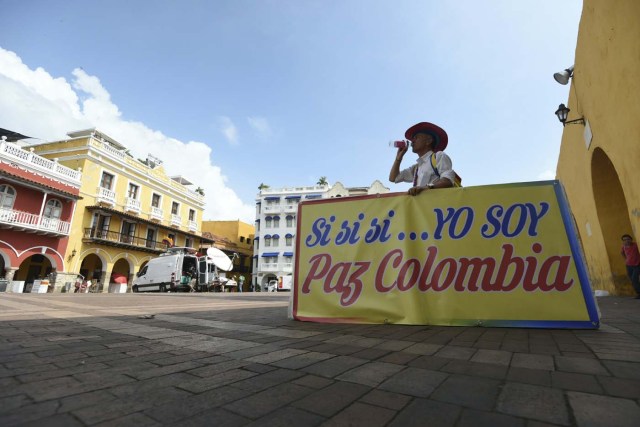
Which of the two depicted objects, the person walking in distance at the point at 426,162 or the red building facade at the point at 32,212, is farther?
the red building facade at the point at 32,212

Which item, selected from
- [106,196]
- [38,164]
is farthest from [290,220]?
[38,164]

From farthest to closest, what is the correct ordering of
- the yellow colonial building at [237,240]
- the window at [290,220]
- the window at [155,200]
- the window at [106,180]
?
the window at [290,220] → the yellow colonial building at [237,240] → the window at [155,200] → the window at [106,180]

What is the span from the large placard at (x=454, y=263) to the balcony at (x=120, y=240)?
76.7 feet

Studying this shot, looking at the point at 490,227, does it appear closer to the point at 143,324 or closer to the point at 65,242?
the point at 143,324

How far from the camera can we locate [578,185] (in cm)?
1048

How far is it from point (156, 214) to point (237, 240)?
1765 centimetres

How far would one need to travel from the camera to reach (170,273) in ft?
56.0

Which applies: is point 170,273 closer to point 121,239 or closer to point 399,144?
point 121,239

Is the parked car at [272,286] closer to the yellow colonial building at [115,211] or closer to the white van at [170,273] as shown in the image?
the yellow colonial building at [115,211]

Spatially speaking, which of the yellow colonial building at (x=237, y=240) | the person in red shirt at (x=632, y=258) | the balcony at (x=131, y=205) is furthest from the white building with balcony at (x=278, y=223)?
the person in red shirt at (x=632, y=258)

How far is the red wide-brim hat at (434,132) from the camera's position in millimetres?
4246

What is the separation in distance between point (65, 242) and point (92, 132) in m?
9.02

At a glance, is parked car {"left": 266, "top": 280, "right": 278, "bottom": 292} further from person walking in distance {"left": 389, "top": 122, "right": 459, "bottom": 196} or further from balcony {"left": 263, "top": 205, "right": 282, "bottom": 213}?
person walking in distance {"left": 389, "top": 122, "right": 459, "bottom": 196}

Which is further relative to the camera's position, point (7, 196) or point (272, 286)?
point (272, 286)
